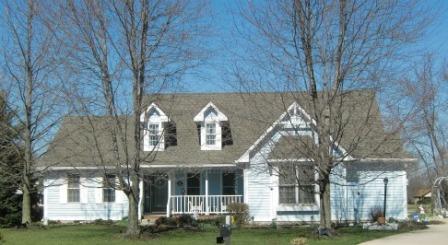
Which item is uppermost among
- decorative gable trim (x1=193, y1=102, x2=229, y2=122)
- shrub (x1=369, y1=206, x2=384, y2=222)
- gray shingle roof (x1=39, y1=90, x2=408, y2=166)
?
decorative gable trim (x1=193, y1=102, x2=229, y2=122)

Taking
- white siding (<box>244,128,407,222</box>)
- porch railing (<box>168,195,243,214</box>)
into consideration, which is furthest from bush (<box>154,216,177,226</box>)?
white siding (<box>244,128,407,222</box>)

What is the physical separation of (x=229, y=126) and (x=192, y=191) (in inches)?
146

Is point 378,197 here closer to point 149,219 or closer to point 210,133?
point 210,133

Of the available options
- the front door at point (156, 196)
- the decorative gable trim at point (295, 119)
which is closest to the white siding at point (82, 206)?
the front door at point (156, 196)

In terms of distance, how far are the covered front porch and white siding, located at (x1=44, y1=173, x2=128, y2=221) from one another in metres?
1.25

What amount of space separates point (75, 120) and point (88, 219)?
8.29 m

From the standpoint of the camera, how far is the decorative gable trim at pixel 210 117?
31.0 metres

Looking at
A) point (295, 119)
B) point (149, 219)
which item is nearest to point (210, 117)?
point (149, 219)

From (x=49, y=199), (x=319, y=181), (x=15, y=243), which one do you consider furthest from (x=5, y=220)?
(x=319, y=181)

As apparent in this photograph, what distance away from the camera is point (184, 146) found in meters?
31.5

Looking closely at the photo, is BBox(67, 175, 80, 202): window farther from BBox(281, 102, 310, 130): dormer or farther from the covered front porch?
BBox(281, 102, 310, 130): dormer

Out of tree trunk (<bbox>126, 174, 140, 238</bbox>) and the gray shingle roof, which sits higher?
the gray shingle roof

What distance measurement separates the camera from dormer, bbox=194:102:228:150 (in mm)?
31078

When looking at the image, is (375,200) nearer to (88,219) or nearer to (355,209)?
(355,209)
